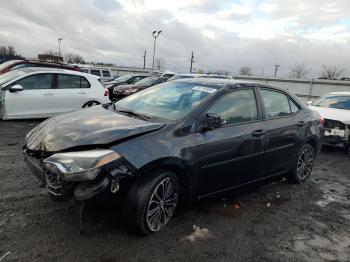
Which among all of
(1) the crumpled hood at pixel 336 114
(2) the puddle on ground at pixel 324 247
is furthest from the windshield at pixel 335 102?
(2) the puddle on ground at pixel 324 247

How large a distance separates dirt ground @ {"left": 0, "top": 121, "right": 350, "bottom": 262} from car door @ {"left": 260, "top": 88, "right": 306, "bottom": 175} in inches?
22.0

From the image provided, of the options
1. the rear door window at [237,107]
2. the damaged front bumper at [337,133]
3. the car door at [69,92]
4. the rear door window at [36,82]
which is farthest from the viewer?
the car door at [69,92]

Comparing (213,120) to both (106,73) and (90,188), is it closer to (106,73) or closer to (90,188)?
(90,188)

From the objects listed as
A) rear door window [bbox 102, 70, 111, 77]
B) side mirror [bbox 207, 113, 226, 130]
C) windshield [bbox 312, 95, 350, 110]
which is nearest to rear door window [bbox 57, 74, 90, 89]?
windshield [bbox 312, 95, 350, 110]

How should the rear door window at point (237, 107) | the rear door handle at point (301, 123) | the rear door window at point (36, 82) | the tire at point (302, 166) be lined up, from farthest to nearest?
the rear door window at point (36, 82) < the tire at point (302, 166) < the rear door handle at point (301, 123) < the rear door window at point (237, 107)

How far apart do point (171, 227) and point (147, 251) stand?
59cm

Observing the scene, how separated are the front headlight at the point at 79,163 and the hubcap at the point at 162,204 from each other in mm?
644

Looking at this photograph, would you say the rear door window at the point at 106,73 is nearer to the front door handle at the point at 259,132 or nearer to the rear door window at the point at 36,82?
the rear door window at the point at 36,82

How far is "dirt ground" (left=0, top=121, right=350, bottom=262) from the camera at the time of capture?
3.32 meters

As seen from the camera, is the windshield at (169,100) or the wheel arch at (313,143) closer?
the windshield at (169,100)

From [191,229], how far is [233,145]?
44.2 inches

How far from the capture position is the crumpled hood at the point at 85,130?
3.45 meters

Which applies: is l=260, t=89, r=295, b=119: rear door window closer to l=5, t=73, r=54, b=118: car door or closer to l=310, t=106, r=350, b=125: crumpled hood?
l=310, t=106, r=350, b=125: crumpled hood

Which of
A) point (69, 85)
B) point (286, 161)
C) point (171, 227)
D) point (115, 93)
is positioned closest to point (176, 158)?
point (171, 227)
